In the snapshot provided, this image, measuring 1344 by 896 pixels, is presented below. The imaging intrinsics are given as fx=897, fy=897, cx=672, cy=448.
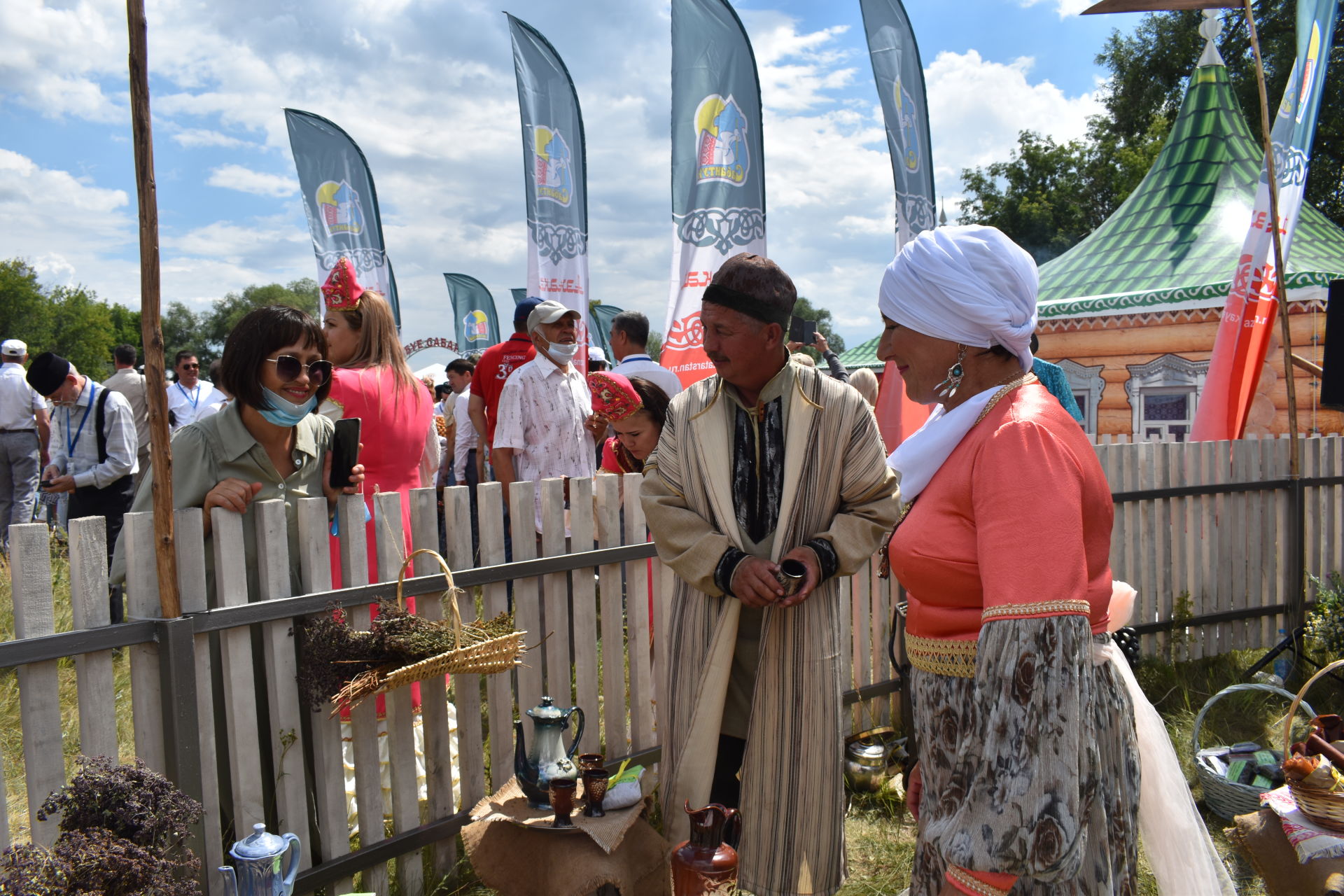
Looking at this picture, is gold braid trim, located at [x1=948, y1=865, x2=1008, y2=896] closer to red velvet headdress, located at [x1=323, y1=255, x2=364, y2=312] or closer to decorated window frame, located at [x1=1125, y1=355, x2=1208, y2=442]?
red velvet headdress, located at [x1=323, y1=255, x2=364, y2=312]

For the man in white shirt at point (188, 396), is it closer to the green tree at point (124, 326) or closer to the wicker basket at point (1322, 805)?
the wicker basket at point (1322, 805)

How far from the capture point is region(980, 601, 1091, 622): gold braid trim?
133 cm

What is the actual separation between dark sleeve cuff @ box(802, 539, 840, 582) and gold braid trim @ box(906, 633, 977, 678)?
883mm

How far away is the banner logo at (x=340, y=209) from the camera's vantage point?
11461 millimetres

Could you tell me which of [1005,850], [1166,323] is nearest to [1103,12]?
[1166,323]

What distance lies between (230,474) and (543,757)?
4.25ft

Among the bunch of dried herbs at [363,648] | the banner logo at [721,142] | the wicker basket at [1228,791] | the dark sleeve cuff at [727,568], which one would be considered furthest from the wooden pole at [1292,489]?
the bunch of dried herbs at [363,648]

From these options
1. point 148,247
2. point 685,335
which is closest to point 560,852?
point 148,247

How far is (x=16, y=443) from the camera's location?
859 cm

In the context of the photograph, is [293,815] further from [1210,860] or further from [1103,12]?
[1103,12]

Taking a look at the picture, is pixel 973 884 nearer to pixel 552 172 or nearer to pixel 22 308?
pixel 552 172

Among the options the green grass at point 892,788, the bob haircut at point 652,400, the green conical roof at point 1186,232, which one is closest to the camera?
the green grass at point 892,788

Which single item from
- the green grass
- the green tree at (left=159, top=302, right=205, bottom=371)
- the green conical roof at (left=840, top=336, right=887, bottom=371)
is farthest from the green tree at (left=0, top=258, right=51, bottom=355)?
the green grass

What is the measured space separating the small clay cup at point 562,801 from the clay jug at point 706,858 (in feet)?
1.25
